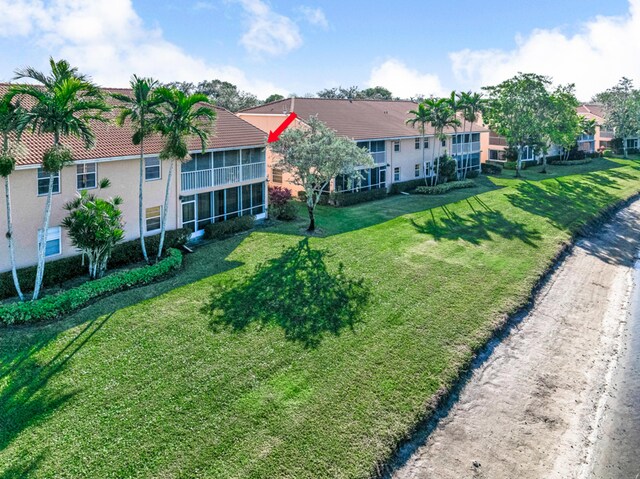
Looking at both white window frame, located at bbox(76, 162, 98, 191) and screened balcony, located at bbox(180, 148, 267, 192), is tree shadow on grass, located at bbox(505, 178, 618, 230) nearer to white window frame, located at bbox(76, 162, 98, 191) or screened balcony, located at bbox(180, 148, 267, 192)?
screened balcony, located at bbox(180, 148, 267, 192)

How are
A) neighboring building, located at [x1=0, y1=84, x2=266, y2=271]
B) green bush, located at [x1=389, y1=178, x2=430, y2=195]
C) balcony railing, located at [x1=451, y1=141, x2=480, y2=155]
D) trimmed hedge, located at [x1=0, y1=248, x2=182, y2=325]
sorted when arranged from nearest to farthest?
1. trimmed hedge, located at [x1=0, y1=248, x2=182, y2=325]
2. neighboring building, located at [x1=0, y1=84, x2=266, y2=271]
3. green bush, located at [x1=389, y1=178, x2=430, y2=195]
4. balcony railing, located at [x1=451, y1=141, x2=480, y2=155]

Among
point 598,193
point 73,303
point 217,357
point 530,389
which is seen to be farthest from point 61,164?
point 598,193

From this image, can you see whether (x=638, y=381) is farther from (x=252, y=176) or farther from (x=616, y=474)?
(x=252, y=176)

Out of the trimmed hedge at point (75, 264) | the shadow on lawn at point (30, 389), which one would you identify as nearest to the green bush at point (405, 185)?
the trimmed hedge at point (75, 264)

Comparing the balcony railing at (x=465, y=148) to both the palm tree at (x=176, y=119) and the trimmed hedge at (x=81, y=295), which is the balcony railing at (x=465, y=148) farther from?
the trimmed hedge at (x=81, y=295)

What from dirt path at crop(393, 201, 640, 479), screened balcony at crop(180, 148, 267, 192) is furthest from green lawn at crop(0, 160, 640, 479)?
screened balcony at crop(180, 148, 267, 192)
